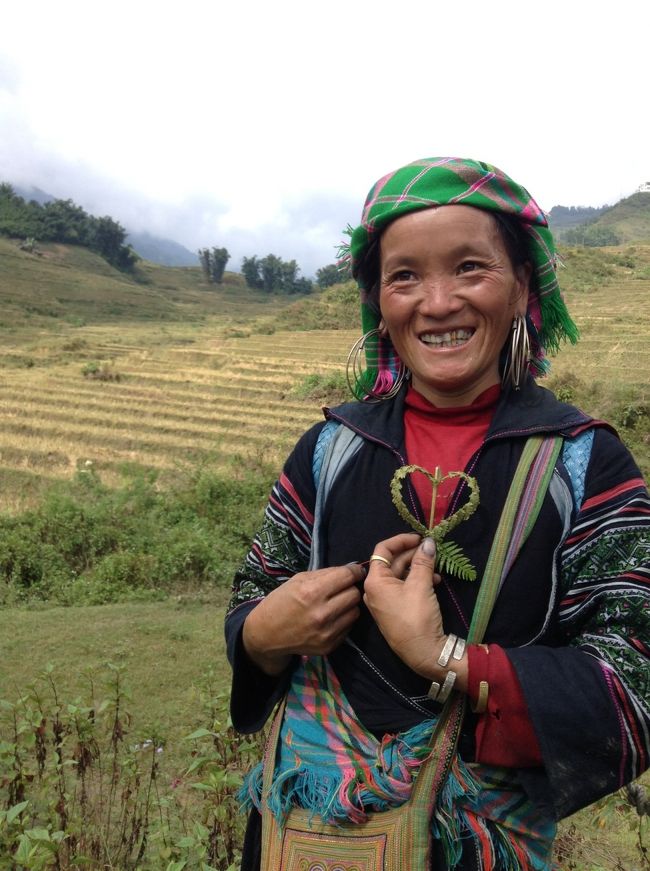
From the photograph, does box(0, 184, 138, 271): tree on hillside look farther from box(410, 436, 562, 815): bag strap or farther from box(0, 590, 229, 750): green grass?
box(410, 436, 562, 815): bag strap

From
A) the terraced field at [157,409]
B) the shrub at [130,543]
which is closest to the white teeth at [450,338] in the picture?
the shrub at [130,543]

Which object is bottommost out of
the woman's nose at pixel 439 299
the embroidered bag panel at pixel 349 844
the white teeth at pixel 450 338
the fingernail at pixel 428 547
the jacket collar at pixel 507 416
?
the embroidered bag panel at pixel 349 844

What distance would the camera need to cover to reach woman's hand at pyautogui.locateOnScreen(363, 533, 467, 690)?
0.97 meters

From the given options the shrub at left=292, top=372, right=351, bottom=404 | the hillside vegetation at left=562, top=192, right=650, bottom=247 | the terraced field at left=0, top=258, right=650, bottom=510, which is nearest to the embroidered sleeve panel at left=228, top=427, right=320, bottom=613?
the terraced field at left=0, top=258, right=650, bottom=510

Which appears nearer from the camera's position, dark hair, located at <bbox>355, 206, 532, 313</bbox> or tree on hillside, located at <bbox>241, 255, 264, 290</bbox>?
dark hair, located at <bbox>355, 206, 532, 313</bbox>

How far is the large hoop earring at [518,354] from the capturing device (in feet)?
3.91

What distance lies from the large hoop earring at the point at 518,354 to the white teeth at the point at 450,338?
0.34 ft

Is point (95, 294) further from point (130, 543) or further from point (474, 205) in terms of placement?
point (474, 205)

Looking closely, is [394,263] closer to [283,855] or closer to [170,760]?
[283,855]

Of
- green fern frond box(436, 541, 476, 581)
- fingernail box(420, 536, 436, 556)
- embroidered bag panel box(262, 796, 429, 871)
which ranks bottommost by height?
embroidered bag panel box(262, 796, 429, 871)

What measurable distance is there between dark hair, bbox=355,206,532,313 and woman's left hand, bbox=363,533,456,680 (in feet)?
1.77

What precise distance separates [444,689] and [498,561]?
21cm

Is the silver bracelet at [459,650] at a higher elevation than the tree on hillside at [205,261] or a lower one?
lower

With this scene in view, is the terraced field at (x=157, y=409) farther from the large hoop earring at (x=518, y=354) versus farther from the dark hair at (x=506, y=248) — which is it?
the large hoop earring at (x=518, y=354)
